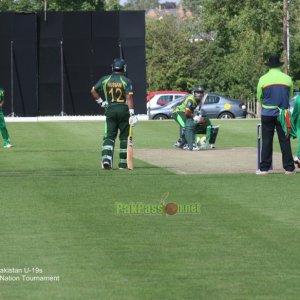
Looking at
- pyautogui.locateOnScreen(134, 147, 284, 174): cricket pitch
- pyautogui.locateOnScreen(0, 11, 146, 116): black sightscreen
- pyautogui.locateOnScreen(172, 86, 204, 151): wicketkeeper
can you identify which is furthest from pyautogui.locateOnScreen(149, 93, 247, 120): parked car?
pyautogui.locateOnScreen(134, 147, 284, 174): cricket pitch

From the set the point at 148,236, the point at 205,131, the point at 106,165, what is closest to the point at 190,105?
the point at 205,131

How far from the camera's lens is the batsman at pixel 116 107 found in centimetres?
2094

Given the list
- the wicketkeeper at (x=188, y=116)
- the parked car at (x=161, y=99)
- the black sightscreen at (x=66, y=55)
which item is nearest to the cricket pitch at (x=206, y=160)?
the wicketkeeper at (x=188, y=116)

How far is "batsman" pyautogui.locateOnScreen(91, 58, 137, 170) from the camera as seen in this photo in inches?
824

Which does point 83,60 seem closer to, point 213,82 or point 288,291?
point 213,82

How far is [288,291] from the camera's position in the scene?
9.34 m

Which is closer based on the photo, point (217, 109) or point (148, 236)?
point (148, 236)

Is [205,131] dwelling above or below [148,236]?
below

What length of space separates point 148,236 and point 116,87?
350 inches

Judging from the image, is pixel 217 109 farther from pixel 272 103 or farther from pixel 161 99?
pixel 272 103

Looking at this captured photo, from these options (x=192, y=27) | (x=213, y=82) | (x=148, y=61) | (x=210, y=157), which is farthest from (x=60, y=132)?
(x=192, y=27)

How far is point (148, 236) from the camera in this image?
40.2 feet

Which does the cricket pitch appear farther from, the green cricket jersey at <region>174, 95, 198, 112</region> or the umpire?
the green cricket jersey at <region>174, 95, 198, 112</region>

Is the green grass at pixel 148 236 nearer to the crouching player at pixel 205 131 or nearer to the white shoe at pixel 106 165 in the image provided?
the white shoe at pixel 106 165
